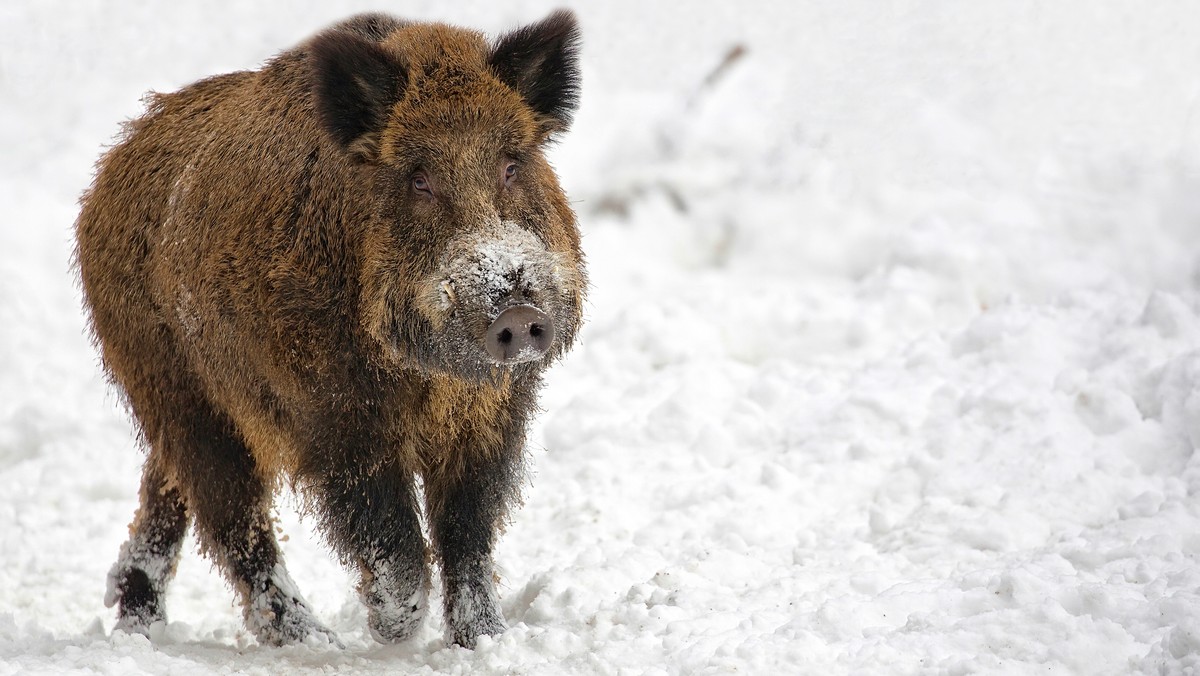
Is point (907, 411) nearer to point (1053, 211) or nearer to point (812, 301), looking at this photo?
point (812, 301)

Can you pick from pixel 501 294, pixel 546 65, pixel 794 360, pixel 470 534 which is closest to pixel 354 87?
pixel 546 65

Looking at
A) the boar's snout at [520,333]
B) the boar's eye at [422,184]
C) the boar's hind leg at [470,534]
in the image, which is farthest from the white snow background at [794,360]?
the boar's eye at [422,184]

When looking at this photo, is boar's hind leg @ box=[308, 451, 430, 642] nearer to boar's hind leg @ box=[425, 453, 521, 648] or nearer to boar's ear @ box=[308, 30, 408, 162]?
boar's hind leg @ box=[425, 453, 521, 648]

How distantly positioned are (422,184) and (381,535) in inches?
57.2

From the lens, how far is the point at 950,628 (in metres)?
4.50

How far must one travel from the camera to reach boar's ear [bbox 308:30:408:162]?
4570 mm

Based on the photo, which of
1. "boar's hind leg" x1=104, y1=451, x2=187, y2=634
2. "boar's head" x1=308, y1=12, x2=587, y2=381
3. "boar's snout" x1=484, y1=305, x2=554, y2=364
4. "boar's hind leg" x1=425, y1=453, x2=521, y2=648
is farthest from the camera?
"boar's hind leg" x1=104, y1=451, x2=187, y2=634

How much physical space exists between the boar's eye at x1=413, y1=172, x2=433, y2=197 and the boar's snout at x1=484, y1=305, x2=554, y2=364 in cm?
70

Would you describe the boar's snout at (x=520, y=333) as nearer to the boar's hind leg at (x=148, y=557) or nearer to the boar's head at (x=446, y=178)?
the boar's head at (x=446, y=178)

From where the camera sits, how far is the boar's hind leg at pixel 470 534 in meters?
5.27

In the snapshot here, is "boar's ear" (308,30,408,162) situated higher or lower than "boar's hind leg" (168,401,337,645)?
higher

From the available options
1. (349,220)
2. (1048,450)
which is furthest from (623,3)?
(349,220)

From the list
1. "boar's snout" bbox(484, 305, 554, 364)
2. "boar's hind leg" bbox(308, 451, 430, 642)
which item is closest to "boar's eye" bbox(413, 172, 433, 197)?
"boar's snout" bbox(484, 305, 554, 364)

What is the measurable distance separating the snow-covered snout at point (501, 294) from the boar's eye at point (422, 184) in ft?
0.86
